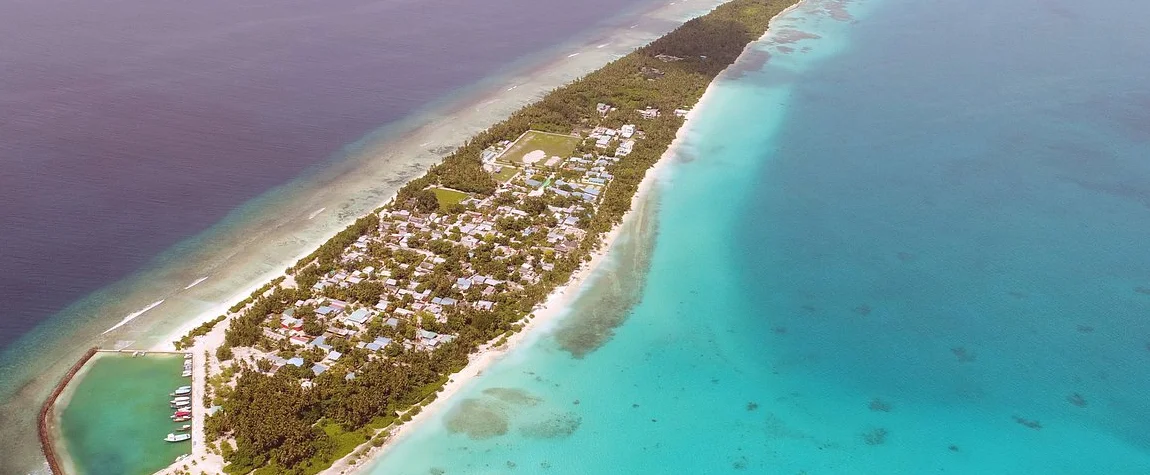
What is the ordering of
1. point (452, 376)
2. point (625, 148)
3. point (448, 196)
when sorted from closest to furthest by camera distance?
point (452, 376) → point (448, 196) → point (625, 148)

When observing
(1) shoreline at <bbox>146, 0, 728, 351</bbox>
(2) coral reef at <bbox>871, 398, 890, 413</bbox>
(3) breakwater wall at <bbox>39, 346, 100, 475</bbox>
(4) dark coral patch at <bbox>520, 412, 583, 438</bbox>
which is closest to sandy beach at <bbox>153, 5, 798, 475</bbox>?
(1) shoreline at <bbox>146, 0, 728, 351</bbox>

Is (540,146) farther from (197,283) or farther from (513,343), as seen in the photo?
(197,283)

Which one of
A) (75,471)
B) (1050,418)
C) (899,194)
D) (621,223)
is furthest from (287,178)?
(1050,418)

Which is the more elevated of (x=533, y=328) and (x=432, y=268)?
(x=432, y=268)

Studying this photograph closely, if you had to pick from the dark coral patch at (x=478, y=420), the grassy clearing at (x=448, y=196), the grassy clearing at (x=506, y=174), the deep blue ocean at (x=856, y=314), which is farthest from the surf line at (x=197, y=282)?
the grassy clearing at (x=506, y=174)

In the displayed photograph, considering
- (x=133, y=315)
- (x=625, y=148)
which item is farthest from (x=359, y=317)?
(x=625, y=148)

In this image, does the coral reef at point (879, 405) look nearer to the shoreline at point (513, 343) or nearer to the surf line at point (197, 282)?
the shoreline at point (513, 343)

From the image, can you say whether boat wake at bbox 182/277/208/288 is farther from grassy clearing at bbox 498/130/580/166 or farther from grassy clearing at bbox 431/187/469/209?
grassy clearing at bbox 498/130/580/166
